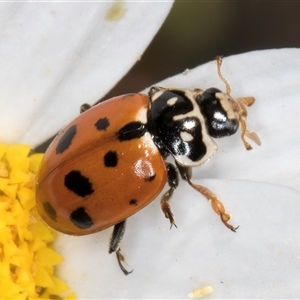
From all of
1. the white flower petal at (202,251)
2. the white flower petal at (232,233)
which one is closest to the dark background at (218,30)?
the white flower petal at (232,233)

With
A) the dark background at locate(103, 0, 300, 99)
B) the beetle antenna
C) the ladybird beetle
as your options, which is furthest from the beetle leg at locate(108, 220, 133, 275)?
the dark background at locate(103, 0, 300, 99)

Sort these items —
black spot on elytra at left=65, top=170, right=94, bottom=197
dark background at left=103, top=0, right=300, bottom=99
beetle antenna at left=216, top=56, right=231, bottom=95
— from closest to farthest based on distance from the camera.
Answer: black spot on elytra at left=65, top=170, right=94, bottom=197, beetle antenna at left=216, top=56, right=231, bottom=95, dark background at left=103, top=0, right=300, bottom=99

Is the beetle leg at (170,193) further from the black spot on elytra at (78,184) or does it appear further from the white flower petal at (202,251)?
the black spot on elytra at (78,184)

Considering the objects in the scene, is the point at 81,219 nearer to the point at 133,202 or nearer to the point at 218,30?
the point at 133,202

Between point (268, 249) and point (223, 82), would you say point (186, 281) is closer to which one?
point (268, 249)

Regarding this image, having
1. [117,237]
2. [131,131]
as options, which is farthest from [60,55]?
[117,237]

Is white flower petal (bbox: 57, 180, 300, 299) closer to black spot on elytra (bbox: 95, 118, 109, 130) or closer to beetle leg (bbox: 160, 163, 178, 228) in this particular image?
beetle leg (bbox: 160, 163, 178, 228)
